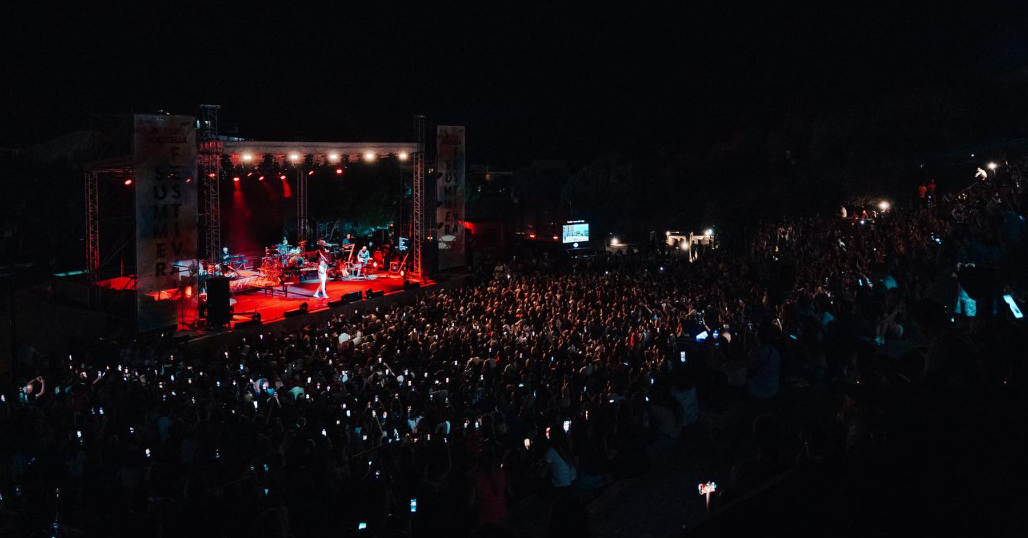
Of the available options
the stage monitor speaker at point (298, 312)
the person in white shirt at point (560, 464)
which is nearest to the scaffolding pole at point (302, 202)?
the stage monitor speaker at point (298, 312)

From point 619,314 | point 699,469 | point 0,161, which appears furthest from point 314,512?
point 0,161

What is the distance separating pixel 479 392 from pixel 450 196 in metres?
14.8

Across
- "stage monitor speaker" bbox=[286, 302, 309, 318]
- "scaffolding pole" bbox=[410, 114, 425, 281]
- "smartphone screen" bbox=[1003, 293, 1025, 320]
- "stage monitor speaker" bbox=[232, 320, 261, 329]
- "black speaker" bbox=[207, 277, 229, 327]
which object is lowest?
"stage monitor speaker" bbox=[232, 320, 261, 329]

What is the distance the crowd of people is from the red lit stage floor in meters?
3.41

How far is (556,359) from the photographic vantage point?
30.4ft

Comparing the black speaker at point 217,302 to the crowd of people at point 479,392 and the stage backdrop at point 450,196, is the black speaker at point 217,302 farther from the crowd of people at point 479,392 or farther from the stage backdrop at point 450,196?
the stage backdrop at point 450,196

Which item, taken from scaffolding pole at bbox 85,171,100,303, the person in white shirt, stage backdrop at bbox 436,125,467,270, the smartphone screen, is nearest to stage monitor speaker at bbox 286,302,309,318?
scaffolding pole at bbox 85,171,100,303

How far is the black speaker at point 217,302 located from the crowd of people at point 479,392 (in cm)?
194

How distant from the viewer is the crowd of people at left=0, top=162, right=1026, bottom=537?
4.73 meters

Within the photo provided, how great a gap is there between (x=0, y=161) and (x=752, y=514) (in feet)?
98.8

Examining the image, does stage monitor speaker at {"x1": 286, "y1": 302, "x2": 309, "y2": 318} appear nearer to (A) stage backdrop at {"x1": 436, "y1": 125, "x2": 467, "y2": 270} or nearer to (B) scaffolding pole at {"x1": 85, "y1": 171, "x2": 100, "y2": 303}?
(B) scaffolding pole at {"x1": 85, "y1": 171, "x2": 100, "y2": 303}

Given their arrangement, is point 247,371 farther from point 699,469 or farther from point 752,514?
point 752,514

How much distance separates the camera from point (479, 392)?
794 cm

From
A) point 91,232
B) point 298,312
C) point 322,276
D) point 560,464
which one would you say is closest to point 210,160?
point 91,232
